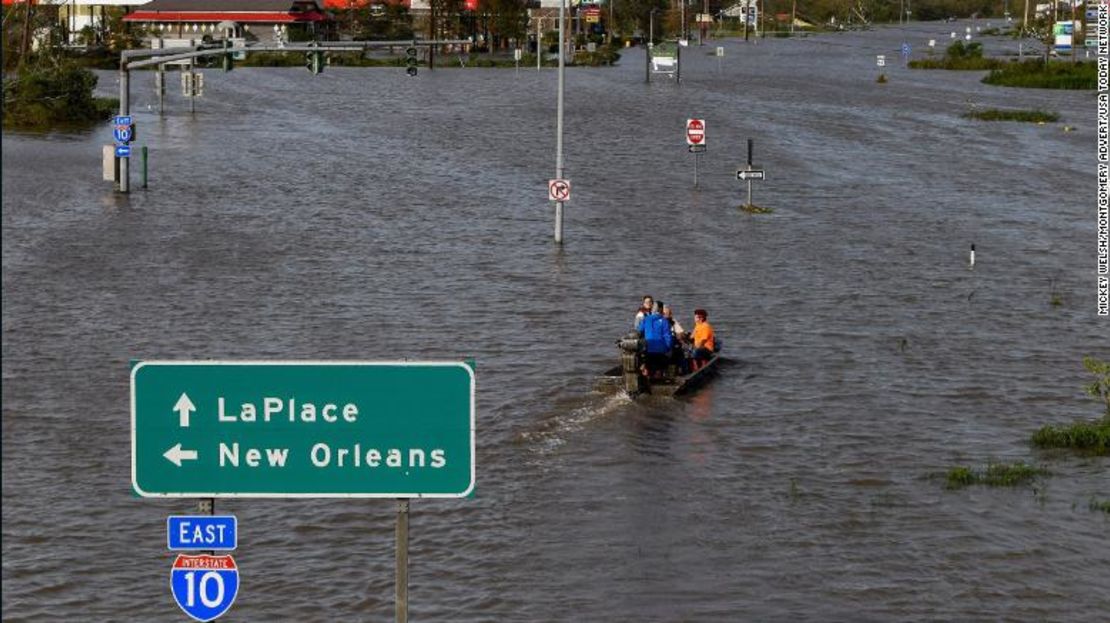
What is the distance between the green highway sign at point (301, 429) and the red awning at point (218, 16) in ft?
435

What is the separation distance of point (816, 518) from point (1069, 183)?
3994 centimetres

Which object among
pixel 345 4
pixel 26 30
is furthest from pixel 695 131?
pixel 345 4

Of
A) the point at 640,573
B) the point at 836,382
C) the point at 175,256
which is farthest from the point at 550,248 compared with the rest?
the point at 640,573

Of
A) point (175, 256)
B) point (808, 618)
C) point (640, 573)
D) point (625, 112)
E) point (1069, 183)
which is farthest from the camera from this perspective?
point (625, 112)

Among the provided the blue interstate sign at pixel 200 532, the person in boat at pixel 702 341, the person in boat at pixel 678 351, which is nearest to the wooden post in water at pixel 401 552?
the blue interstate sign at pixel 200 532

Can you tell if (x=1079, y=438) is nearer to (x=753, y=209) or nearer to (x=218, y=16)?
(x=753, y=209)

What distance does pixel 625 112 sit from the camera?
82562 mm

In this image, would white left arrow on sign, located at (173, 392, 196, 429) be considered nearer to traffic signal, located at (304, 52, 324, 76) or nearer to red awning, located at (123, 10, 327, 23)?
traffic signal, located at (304, 52, 324, 76)

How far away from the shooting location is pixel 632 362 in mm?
25344

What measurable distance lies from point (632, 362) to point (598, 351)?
4609mm

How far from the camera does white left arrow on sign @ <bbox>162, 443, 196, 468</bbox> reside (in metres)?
8.54

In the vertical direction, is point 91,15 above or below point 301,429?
above

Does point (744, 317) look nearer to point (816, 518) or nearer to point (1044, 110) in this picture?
point (816, 518)

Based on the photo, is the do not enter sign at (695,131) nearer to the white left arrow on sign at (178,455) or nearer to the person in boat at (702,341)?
the person in boat at (702,341)
